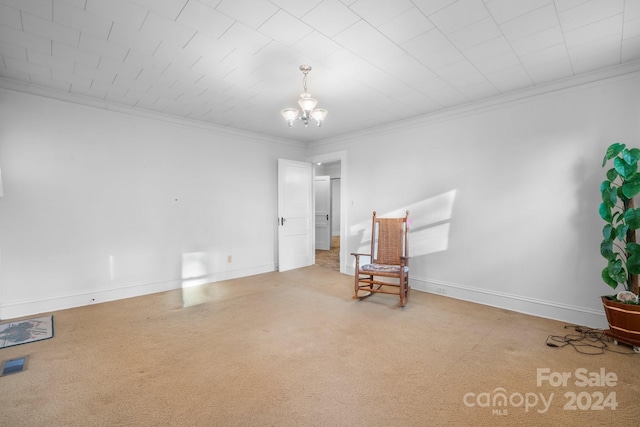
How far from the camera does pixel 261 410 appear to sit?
169cm

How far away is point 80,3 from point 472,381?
381cm

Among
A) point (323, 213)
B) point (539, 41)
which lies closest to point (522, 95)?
point (539, 41)

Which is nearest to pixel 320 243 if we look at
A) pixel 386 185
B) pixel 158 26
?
pixel 386 185

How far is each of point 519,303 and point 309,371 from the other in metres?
2.79

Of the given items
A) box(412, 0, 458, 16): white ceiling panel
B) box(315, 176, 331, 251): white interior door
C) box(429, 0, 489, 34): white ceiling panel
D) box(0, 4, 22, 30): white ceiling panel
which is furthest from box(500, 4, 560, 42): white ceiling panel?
box(315, 176, 331, 251): white interior door

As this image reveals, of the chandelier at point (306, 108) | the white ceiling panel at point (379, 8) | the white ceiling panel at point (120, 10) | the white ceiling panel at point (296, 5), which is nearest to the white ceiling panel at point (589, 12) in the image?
the white ceiling panel at point (379, 8)

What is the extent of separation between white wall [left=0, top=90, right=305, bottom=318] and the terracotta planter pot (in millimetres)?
4721

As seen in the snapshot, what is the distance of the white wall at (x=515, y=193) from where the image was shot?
289 centimetres

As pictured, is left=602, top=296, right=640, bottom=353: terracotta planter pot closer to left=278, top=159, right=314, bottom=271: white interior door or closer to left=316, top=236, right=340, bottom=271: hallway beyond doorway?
left=316, top=236, right=340, bottom=271: hallway beyond doorway

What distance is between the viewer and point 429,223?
162 inches

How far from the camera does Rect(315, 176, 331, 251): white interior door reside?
26.7ft

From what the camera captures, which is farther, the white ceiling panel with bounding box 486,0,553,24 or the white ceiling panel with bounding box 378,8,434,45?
the white ceiling panel with bounding box 378,8,434,45

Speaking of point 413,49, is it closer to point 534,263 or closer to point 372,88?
point 372,88

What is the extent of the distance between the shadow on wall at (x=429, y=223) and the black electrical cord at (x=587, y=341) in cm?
159
